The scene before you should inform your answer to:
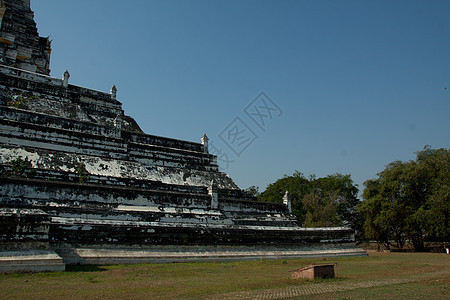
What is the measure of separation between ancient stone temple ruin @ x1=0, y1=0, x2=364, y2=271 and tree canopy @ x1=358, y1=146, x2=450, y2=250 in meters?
9.96

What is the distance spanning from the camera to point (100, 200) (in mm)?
19016

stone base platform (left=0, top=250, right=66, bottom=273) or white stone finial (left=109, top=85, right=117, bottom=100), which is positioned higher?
white stone finial (left=109, top=85, right=117, bottom=100)

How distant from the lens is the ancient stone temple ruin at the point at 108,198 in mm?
14172

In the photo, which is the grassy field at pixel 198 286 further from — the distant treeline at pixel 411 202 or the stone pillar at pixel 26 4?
the stone pillar at pixel 26 4

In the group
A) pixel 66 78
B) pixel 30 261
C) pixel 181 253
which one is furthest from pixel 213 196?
pixel 66 78

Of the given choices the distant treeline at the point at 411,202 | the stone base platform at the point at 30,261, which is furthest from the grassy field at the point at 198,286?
the distant treeline at the point at 411,202

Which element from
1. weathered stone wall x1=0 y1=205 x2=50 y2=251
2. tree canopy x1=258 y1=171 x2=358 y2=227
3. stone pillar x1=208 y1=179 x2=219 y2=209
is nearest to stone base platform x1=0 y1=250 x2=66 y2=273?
weathered stone wall x1=0 y1=205 x2=50 y2=251

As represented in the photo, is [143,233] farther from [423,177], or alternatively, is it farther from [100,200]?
[423,177]

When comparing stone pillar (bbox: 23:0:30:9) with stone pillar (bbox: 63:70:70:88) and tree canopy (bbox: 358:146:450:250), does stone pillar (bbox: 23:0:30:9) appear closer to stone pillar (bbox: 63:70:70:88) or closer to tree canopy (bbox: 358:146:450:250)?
stone pillar (bbox: 63:70:70:88)

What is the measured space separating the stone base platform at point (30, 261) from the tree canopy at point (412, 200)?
91.4 feet

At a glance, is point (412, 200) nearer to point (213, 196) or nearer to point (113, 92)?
point (213, 196)

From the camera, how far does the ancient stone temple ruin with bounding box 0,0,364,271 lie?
14.2 meters

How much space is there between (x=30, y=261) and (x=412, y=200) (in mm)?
31350

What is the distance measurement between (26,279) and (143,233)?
634 centimetres
